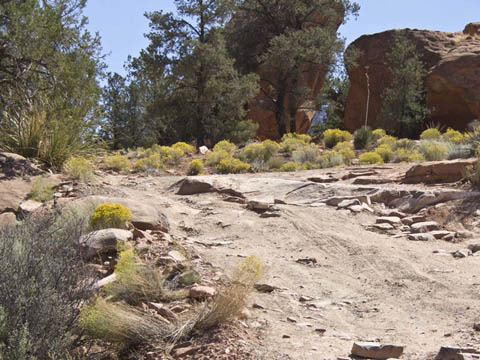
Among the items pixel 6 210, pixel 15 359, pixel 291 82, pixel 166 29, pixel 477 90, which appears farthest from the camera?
pixel 291 82

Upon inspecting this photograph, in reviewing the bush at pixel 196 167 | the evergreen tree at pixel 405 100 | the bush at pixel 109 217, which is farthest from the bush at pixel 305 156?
the bush at pixel 109 217

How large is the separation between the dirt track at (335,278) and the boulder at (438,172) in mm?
2014

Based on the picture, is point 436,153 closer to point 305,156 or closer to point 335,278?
point 305,156

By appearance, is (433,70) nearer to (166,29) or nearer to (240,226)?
(166,29)

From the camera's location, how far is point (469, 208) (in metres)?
8.04

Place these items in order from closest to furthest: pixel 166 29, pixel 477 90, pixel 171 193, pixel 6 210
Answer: pixel 6 210, pixel 171 193, pixel 166 29, pixel 477 90

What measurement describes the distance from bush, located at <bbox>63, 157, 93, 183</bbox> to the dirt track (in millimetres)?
808

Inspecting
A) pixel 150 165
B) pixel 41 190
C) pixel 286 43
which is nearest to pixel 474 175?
pixel 41 190

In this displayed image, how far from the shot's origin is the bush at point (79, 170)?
29.8 feet

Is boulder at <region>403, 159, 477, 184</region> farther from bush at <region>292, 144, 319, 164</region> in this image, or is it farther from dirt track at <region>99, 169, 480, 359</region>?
bush at <region>292, 144, 319, 164</region>

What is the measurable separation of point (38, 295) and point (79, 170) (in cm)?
552

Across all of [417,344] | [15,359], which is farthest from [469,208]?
[15,359]

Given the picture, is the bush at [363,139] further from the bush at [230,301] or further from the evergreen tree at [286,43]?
the bush at [230,301]

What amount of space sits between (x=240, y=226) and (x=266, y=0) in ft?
61.8
